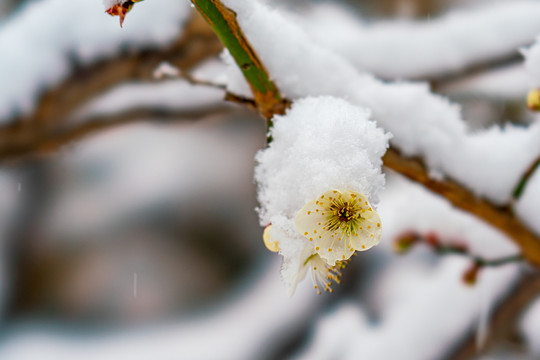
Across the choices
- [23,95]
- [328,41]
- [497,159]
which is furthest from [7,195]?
[497,159]

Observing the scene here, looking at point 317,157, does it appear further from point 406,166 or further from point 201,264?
point 201,264

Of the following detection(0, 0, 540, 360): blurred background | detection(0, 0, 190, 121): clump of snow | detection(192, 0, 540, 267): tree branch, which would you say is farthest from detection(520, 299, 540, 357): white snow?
detection(0, 0, 190, 121): clump of snow

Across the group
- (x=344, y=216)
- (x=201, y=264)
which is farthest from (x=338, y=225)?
Answer: (x=201, y=264)

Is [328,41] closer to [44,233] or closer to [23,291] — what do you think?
[44,233]

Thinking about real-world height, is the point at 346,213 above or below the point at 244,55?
below

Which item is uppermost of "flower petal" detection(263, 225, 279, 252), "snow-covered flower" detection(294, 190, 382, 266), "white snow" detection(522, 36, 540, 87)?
"white snow" detection(522, 36, 540, 87)

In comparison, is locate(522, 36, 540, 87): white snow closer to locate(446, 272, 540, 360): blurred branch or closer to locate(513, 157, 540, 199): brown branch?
locate(513, 157, 540, 199): brown branch
